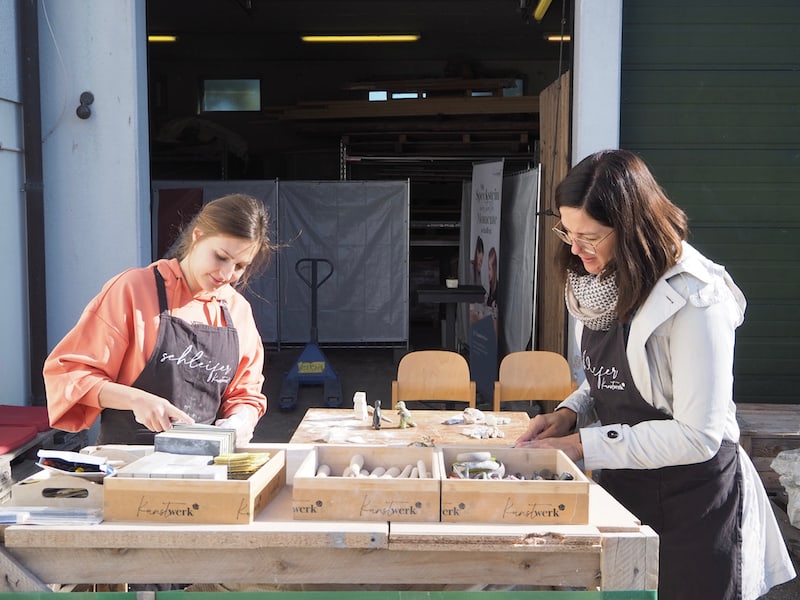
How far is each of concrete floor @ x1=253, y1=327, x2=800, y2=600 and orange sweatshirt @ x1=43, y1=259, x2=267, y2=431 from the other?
135 inches

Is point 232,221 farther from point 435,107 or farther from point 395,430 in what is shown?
point 435,107

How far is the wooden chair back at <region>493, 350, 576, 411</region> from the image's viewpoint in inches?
200

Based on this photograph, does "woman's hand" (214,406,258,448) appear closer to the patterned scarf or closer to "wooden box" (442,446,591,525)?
"wooden box" (442,446,591,525)

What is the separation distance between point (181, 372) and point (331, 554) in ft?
3.59

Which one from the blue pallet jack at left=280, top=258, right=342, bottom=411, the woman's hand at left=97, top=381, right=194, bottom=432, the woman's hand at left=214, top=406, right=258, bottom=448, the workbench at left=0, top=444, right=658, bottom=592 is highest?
the woman's hand at left=97, top=381, right=194, bottom=432

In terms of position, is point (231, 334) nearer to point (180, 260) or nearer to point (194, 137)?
point (180, 260)

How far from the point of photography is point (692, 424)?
82.6 inches

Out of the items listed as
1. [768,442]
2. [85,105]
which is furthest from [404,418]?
[85,105]

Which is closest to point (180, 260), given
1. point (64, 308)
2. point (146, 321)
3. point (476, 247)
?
point (146, 321)

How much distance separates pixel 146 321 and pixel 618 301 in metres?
1.52

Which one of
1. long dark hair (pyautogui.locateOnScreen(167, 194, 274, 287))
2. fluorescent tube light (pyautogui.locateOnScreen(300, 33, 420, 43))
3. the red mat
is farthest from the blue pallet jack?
fluorescent tube light (pyautogui.locateOnScreen(300, 33, 420, 43))

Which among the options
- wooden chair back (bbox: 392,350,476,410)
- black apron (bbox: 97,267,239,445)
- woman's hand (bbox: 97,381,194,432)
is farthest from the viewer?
wooden chair back (bbox: 392,350,476,410)

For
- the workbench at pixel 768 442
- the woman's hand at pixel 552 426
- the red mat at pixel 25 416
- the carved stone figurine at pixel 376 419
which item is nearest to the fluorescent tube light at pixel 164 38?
the red mat at pixel 25 416

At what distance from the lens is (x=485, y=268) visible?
891 cm
